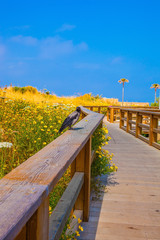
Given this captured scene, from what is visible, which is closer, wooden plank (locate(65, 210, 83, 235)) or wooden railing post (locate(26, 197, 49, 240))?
wooden railing post (locate(26, 197, 49, 240))

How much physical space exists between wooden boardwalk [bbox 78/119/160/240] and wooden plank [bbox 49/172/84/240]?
0.59 meters

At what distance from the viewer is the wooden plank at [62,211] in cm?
165

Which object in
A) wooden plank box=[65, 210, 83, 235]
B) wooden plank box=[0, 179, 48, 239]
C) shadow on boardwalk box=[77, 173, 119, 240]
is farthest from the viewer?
shadow on boardwalk box=[77, 173, 119, 240]

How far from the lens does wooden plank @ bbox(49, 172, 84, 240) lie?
5.41 feet

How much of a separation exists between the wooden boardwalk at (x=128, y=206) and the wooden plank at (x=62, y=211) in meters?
0.59

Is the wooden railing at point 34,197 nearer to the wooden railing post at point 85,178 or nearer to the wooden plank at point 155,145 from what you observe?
the wooden railing post at point 85,178

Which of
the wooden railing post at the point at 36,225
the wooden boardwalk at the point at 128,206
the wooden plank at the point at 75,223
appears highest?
the wooden railing post at the point at 36,225

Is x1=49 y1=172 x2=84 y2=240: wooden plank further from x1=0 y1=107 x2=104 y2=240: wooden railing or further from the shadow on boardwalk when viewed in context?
the shadow on boardwalk

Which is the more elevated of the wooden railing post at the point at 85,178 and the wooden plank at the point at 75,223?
the wooden railing post at the point at 85,178

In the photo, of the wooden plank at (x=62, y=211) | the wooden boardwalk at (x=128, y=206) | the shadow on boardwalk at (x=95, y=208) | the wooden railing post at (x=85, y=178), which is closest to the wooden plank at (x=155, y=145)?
the wooden boardwalk at (x=128, y=206)

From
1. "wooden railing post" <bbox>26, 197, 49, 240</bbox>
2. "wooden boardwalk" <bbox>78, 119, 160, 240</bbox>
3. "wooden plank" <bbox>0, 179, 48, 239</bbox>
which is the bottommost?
"wooden boardwalk" <bbox>78, 119, 160, 240</bbox>

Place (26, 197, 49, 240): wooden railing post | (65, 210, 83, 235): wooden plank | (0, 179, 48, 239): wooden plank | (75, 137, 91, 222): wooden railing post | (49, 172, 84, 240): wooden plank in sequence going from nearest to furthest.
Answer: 1. (0, 179, 48, 239): wooden plank
2. (26, 197, 49, 240): wooden railing post
3. (49, 172, 84, 240): wooden plank
4. (65, 210, 83, 235): wooden plank
5. (75, 137, 91, 222): wooden railing post

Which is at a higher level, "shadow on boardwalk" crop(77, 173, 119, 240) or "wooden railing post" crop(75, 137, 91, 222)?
"wooden railing post" crop(75, 137, 91, 222)

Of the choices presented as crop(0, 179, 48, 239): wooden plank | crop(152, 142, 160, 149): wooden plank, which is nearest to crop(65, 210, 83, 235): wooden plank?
crop(0, 179, 48, 239): wooden plank
